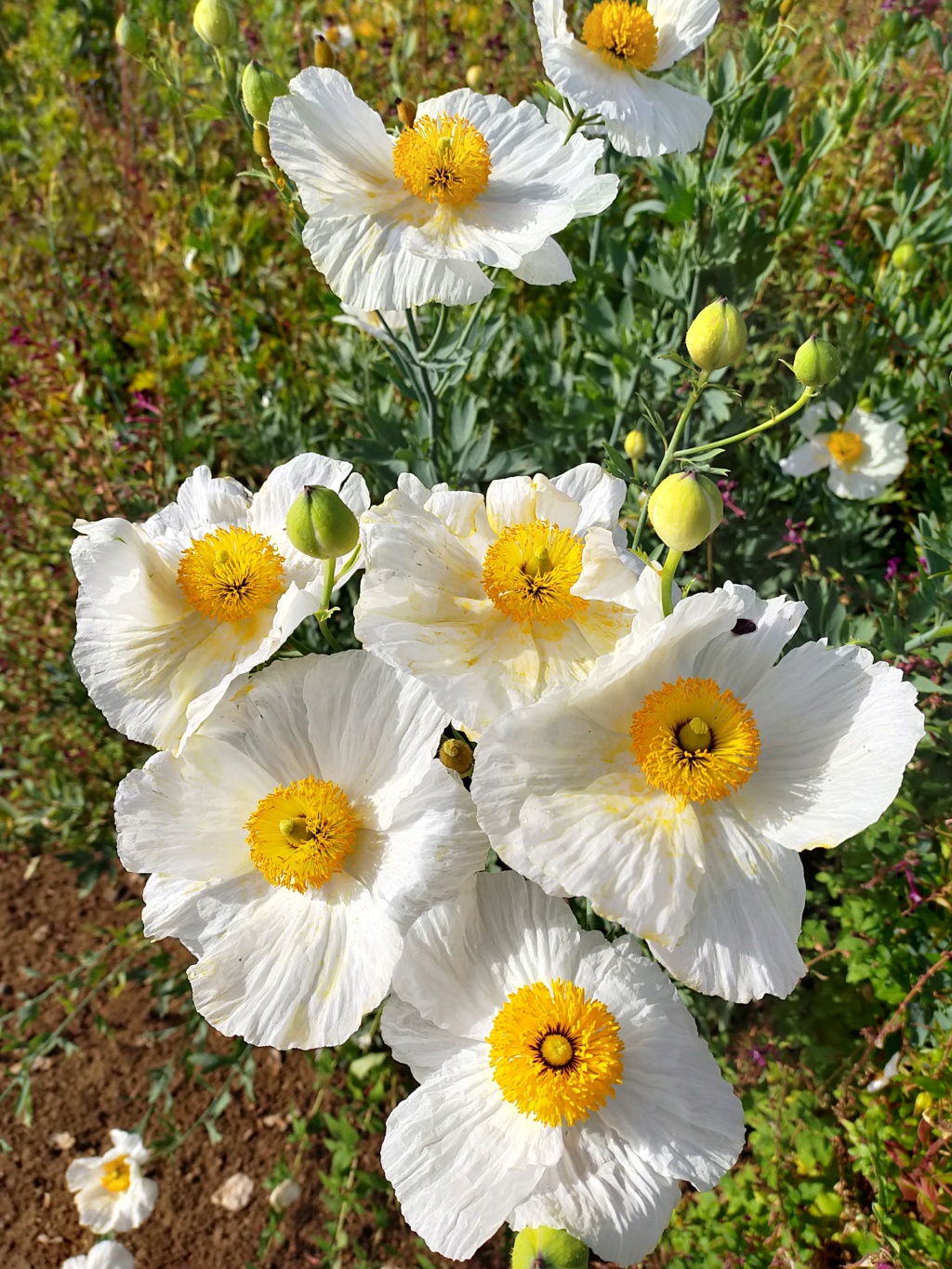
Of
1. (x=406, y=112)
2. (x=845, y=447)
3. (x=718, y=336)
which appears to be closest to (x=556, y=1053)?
(x=718, y=336)

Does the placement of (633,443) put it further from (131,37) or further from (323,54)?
(131,37)

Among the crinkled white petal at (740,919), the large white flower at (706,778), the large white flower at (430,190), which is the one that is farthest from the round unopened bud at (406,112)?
the crinkled white petal at (740,919)

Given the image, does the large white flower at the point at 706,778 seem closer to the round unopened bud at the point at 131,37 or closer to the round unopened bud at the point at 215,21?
the round unopened bud at the point at 215,21

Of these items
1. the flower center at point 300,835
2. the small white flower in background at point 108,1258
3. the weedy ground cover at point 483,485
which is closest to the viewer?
the flower center at point 300,835

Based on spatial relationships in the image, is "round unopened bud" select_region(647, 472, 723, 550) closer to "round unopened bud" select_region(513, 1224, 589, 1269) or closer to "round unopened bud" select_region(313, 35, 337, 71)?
"round unopened bud" select_region(513, 1224, 589, 1269)

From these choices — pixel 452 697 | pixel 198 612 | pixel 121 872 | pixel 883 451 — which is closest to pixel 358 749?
pixel 452 697

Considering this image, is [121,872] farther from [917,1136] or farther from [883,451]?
[883,451]
